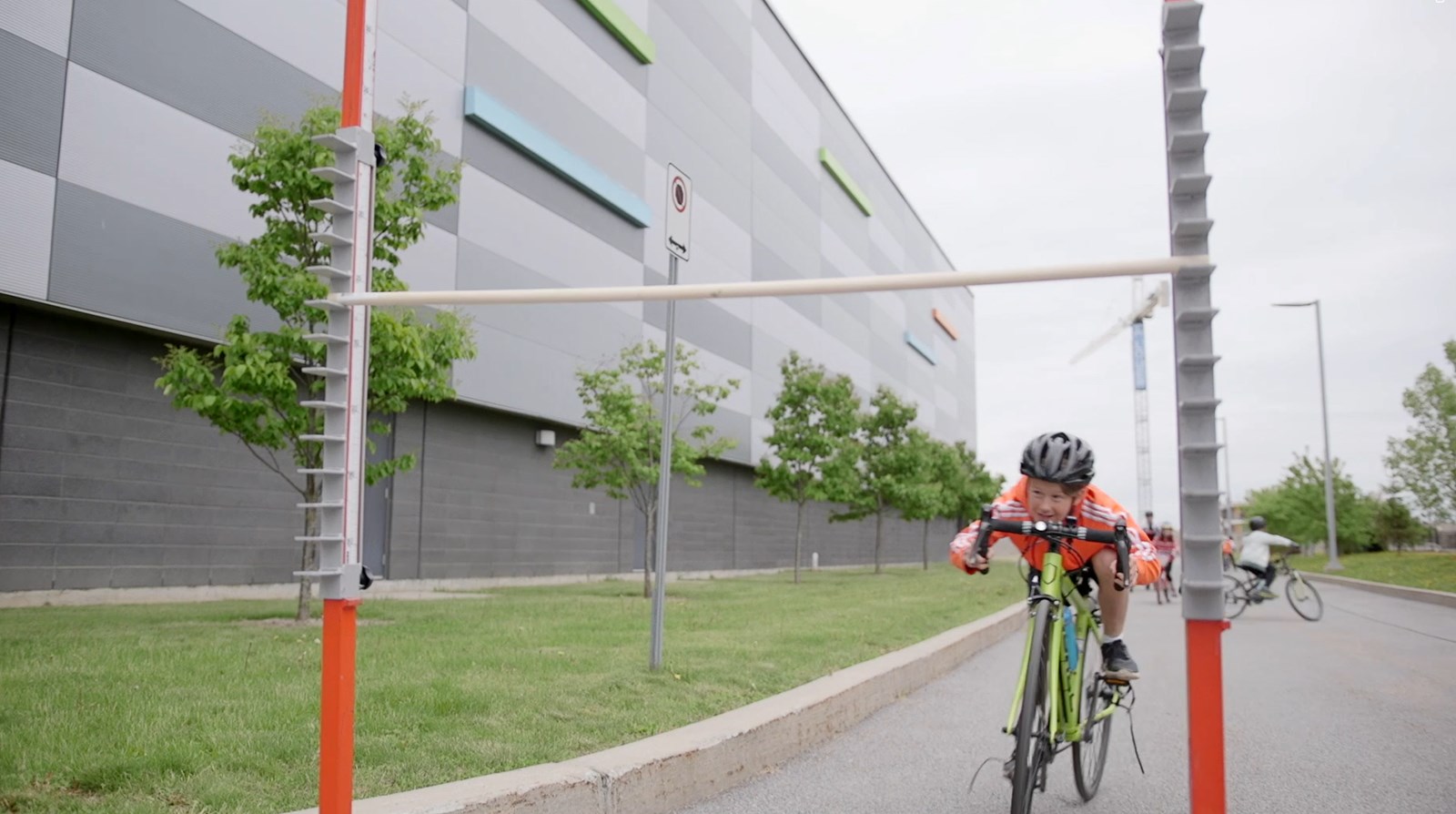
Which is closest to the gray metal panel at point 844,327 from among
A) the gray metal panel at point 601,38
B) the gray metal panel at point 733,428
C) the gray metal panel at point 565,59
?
the gray metal panel at point 733,428

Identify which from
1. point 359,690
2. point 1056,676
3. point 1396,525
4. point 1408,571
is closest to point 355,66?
point 1056,676

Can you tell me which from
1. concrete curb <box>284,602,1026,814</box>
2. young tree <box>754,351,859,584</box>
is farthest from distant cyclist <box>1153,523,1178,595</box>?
concrete curb <box>284,602,1026,814</box>

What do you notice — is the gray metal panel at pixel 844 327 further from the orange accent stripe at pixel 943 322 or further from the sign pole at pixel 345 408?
the sign pole at pixel 345 408

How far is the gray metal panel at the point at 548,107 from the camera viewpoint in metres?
20.2

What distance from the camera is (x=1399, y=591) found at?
22734 mm

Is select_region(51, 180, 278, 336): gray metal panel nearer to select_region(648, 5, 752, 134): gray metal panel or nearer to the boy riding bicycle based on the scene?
the boy riding bicycle

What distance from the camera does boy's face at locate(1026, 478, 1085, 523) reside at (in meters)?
4.39

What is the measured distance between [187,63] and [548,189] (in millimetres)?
8863

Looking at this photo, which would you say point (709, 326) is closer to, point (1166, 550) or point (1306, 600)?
point (1166, 550)

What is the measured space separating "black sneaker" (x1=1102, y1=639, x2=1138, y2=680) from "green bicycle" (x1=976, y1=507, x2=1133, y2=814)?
5 cm

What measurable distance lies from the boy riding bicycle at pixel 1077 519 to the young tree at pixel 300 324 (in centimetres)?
701

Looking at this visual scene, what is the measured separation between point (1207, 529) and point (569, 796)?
2759 millimetres

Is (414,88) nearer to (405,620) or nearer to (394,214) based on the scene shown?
(394,214)

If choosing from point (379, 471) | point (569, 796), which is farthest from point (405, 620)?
point (569, 796)
